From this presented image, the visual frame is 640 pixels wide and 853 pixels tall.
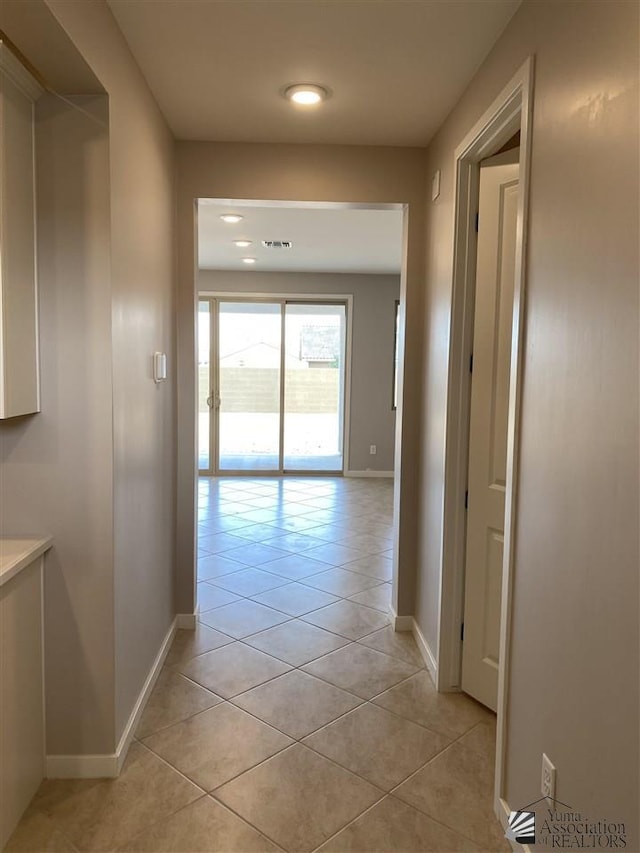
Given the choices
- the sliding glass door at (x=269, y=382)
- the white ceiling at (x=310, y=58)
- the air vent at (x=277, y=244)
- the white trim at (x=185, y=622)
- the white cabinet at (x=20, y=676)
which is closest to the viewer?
the white cabinet at (x=20, y=676)

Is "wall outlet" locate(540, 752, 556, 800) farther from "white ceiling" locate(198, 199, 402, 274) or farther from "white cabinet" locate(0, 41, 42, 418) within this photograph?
"white ceiling" locate(198, 199, 402, 274)

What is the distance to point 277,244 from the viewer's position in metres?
5.94

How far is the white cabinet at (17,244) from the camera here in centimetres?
174

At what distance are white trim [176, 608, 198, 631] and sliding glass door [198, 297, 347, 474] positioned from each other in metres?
4.76

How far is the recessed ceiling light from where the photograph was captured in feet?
8.01

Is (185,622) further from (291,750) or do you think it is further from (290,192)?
(290,192)

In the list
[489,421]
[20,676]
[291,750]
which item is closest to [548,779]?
[291,750]

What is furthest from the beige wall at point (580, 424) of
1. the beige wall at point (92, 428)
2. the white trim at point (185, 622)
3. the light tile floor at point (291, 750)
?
the white trim at point (185, 622)

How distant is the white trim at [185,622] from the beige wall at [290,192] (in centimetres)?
28

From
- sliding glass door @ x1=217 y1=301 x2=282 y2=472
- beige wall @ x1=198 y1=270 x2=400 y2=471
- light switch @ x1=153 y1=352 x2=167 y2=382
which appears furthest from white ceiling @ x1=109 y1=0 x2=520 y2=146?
sliding glass door @ x1=217 y1=301 x2=282 y2=472

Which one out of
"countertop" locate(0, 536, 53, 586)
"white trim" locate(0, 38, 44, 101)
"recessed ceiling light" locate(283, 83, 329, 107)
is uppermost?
"recessed ceiling light" locate(283, 83, 329, 107)

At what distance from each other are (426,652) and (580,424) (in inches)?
76.0

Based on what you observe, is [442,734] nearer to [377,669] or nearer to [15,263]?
[377,669]

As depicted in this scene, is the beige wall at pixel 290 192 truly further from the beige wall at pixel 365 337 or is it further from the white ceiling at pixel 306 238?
the beige wall at pixel 365 337
